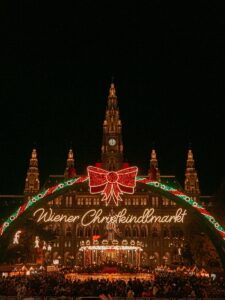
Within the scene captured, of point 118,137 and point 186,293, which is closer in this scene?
point 186,293

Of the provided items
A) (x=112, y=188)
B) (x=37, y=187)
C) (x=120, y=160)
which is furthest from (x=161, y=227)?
(x=112, y=188)

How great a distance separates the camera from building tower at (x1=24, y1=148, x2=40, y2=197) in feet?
281

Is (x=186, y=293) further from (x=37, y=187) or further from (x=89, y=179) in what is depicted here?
(x=37, y=187)

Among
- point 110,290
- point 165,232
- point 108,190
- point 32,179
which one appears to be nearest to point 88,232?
point 165,232

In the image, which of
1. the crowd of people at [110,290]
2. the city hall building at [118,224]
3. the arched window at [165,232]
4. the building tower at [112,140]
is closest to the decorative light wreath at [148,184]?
the crowd of people at [110,290]

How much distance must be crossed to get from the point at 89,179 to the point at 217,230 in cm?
649

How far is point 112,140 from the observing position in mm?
85188

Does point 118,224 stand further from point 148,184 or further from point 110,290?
point 110,290

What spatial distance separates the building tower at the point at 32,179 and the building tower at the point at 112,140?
46.7 ft

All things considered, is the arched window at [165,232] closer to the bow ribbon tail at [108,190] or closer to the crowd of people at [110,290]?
the crowd of people at [110,290]

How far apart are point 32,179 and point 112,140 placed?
1791 centimetres

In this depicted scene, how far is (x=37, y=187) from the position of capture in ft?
284

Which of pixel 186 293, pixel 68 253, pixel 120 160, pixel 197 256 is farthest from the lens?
pixel 120 160

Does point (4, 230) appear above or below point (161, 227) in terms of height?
below
